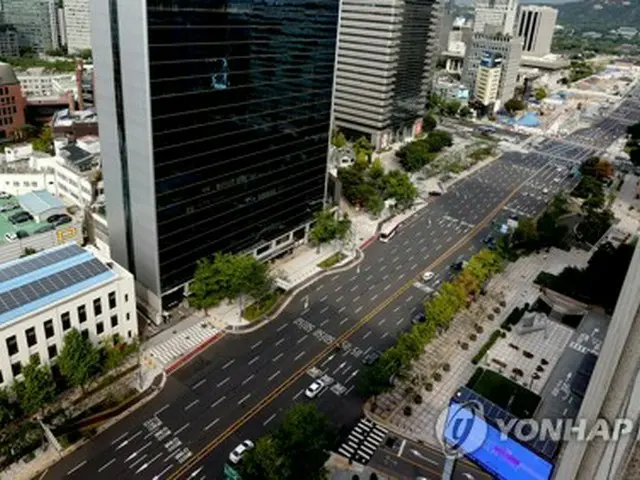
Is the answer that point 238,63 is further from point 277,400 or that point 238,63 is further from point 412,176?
point 412,176

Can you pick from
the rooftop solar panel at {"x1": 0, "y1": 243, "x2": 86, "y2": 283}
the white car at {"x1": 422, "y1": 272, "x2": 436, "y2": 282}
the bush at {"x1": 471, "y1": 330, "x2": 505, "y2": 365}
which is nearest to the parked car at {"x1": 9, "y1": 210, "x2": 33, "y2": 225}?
the rooftop solar panel at {"x1": 0, "y1": 243, "x2": 86, "y2": 283}

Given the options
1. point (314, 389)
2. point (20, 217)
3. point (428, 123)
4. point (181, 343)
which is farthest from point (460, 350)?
point (428, 123)

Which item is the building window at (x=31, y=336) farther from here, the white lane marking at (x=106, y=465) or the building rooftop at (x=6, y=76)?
the building rooftop at (x=6, y=76)

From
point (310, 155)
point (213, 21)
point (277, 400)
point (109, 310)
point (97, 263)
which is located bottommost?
point (277, 400)

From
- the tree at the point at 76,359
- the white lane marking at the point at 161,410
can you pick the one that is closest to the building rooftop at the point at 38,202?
the tree at the point at 76,359

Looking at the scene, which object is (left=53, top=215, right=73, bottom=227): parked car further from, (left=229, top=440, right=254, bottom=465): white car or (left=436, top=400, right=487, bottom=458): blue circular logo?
(left=436, top=400, right=487, bottom=458): blue circular logo

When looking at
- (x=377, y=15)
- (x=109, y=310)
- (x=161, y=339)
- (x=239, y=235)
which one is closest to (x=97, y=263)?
(x=109, y=310)

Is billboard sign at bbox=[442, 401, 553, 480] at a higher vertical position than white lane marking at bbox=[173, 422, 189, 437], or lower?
higher
